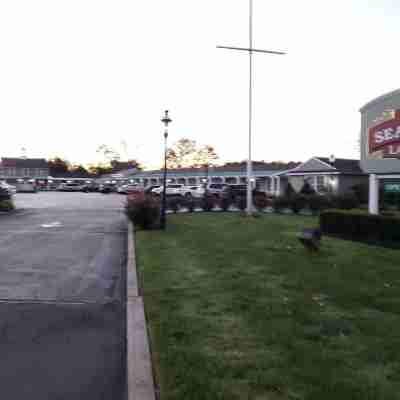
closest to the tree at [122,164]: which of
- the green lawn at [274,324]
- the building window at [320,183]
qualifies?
the building window at [320,183]

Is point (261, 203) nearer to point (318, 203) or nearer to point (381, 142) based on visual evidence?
point (318, 203)

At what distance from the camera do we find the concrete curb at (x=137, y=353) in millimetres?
3805

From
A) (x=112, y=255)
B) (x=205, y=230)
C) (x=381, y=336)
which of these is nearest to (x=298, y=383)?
(x=381, y=336)

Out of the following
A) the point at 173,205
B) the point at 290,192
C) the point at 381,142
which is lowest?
the point at 173,205

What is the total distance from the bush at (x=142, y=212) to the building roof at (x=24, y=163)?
110504 millimetres

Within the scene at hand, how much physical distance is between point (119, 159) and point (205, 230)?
111 meters

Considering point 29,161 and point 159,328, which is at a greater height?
point 29,161

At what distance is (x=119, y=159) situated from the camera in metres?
124

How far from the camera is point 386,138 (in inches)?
572

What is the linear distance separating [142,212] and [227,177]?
4954 cm

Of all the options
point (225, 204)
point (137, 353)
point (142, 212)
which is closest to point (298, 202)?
point (225, 204)

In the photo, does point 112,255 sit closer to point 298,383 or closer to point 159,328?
point 159,328

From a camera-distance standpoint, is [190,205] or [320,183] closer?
[190,205]

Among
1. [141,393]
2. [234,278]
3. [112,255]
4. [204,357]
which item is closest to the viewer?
[141,393]
